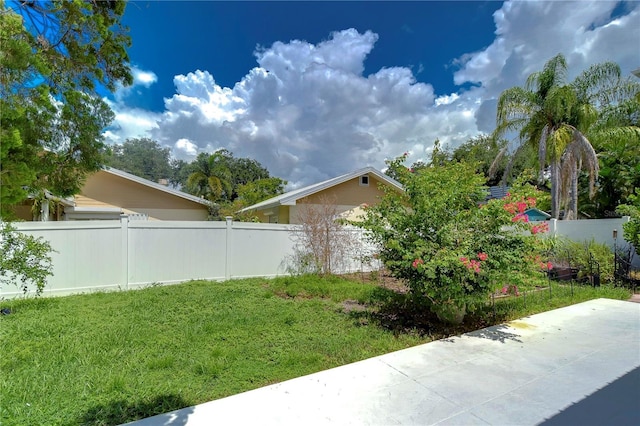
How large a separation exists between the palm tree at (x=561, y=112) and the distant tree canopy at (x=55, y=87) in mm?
14574

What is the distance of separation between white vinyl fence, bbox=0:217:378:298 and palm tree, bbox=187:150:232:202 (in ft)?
48.7

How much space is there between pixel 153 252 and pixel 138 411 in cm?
552

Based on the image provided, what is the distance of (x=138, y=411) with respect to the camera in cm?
267

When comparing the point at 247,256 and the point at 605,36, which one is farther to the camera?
the point at 605,36

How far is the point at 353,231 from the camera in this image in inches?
383

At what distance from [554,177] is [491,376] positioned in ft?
42.2

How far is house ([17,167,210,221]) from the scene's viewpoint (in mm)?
11995

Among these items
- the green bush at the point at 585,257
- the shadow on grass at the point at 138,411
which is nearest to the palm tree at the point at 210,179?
the green bush at the point at 585,257

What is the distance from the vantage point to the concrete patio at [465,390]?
8.45ft

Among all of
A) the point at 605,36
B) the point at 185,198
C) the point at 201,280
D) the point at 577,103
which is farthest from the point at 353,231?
the point at 577,103

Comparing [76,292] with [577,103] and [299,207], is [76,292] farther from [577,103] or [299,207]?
[577,103]

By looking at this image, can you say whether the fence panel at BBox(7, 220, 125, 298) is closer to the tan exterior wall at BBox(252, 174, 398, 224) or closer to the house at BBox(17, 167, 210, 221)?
the house at BBox(17, 167, 210, 221)

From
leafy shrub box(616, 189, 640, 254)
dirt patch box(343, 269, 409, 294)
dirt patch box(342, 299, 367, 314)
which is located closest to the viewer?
dirt patch box(342, 299, 367, 314)

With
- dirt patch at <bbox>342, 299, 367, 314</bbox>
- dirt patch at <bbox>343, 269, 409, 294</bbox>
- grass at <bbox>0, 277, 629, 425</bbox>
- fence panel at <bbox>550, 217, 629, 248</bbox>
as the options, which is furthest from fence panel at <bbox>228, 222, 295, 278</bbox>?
fence panel at <bbox>550, 217, 629, 248</bbox>
